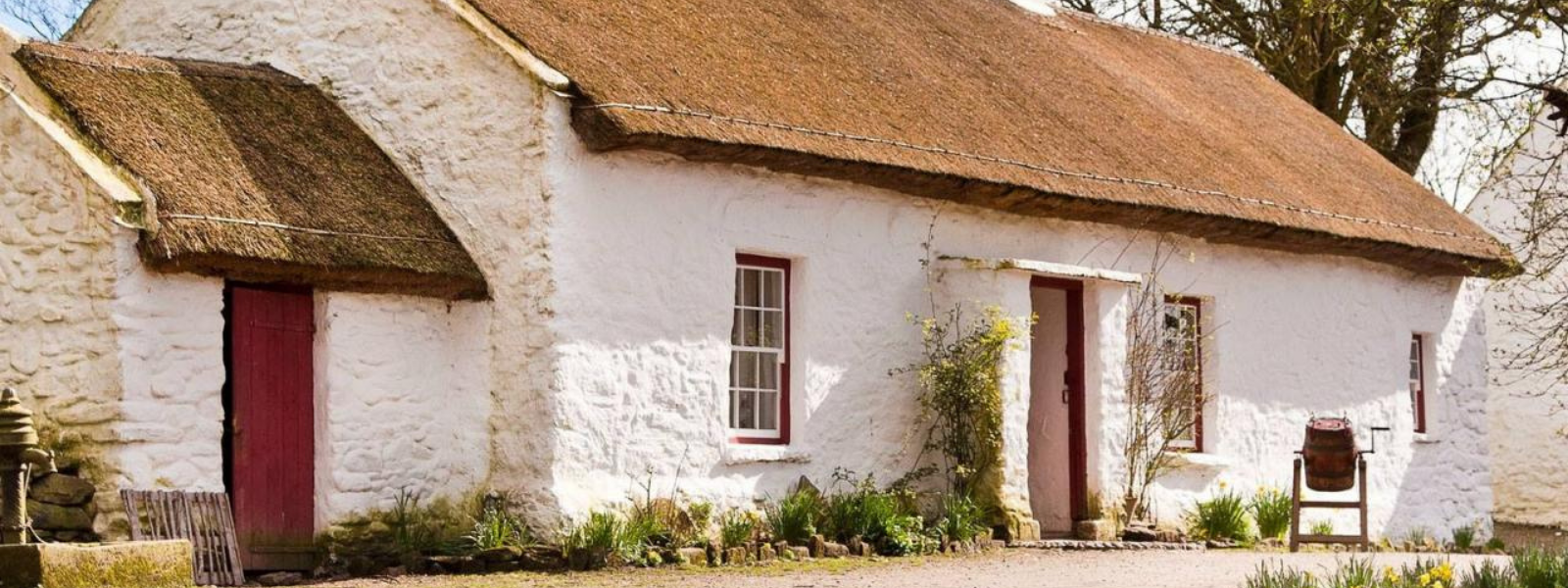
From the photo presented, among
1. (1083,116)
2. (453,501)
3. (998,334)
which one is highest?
(1083,116)

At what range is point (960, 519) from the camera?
1483 centimetres

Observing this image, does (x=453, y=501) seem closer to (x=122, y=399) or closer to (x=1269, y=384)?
(x=122, y=399)

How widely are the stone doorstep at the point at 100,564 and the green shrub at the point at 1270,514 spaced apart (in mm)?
9314

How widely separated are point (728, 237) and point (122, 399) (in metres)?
4.04

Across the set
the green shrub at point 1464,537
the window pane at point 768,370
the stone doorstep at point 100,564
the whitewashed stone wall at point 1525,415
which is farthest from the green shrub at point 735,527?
the whitewashed stone wall at point 1525,415

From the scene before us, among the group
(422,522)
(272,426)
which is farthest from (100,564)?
(422,522)

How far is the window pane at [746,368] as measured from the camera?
1463cm

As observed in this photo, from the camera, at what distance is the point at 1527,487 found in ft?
79.9

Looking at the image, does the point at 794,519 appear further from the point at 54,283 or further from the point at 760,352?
the point at 54,283

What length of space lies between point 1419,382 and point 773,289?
8.39 metres

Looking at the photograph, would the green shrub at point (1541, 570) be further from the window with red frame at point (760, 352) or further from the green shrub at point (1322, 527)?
the green shrub at point (1322, 527)

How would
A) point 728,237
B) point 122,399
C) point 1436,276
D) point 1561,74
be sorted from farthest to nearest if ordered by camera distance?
1. point 1436,276
2. point 1561,74
3. point 728,237
4. point 122,399

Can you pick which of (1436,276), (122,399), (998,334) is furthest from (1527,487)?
(122,399)

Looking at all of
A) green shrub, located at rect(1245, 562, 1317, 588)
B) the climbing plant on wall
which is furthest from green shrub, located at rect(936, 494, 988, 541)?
green shrub, located at rect(1245, 562, 1317, 588)
